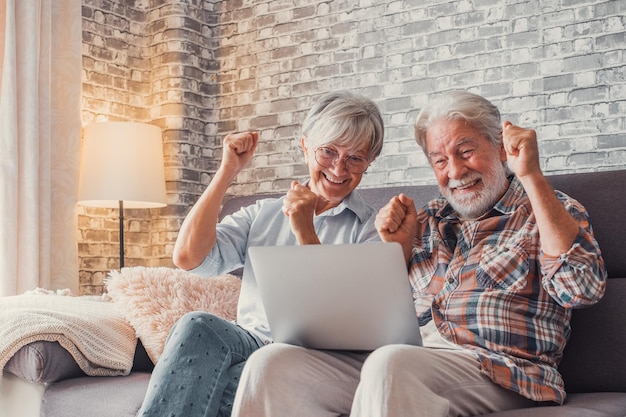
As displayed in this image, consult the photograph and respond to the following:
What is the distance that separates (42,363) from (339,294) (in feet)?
3.25

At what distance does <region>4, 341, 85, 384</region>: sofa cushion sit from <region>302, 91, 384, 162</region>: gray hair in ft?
2.88

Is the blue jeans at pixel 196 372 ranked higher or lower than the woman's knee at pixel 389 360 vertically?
lower

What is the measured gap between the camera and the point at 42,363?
2.12 metres

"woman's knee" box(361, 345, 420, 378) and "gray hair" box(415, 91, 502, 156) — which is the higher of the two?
"gray hair" box(415, 91, 502, 156)

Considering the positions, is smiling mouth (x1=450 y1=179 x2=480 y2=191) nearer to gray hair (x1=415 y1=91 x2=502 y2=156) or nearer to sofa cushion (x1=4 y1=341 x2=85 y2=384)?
gray hair (x1=415 y1=91 x2=502 y2=156)

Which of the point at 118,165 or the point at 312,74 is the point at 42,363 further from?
the point at 312,74

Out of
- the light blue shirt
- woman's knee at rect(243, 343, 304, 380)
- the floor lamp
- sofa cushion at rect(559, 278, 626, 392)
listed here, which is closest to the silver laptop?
woman's knee at rect(243, 343, 304, 380)

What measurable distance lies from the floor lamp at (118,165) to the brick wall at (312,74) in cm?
33

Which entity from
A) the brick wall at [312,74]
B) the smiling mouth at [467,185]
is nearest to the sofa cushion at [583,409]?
the smiling mouth at [467,185]

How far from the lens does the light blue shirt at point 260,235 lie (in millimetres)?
2105

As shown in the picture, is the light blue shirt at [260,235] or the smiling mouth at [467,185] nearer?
the smiling mouth at [467,185]

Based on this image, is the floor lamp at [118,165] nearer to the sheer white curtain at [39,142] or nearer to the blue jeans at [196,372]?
the sheer white curtain at [39,142]

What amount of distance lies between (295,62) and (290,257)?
7.39ft

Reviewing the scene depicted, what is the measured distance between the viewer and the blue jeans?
5.49 ft
